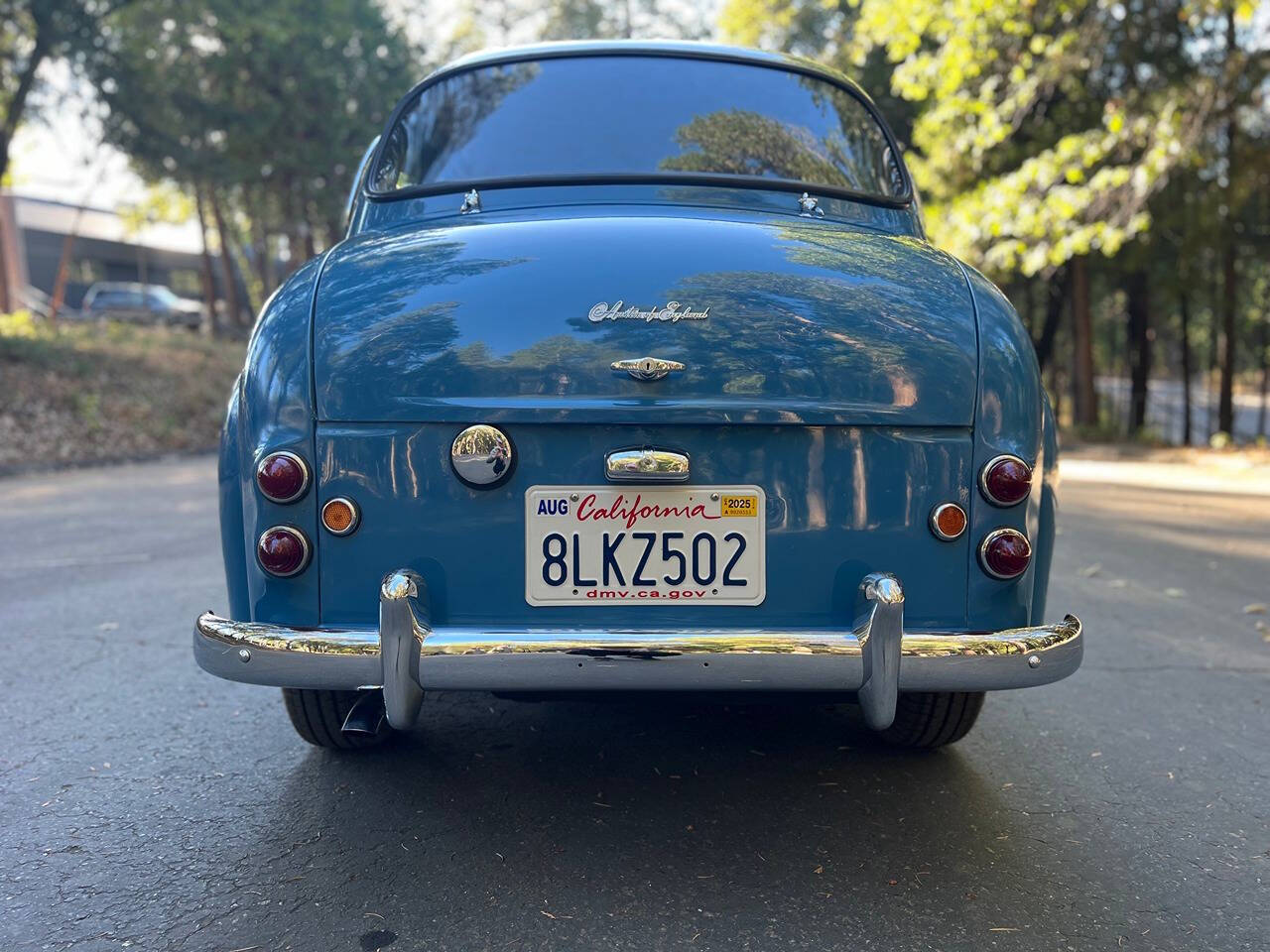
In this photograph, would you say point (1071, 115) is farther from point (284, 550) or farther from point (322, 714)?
point (284, 550)

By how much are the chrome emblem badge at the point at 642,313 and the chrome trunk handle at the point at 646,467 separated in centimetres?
31

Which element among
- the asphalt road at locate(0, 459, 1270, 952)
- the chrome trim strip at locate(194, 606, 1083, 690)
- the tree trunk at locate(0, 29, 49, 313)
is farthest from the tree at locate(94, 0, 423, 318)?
the chrome trim strip at locate(194, 606, 1083, 690)

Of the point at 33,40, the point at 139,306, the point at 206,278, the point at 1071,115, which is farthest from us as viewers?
the point at 139,306

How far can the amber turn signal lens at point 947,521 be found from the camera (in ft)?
7.84

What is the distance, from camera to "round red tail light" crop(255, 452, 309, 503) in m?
2.34

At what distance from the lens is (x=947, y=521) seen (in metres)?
2.39

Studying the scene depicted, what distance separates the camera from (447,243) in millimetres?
2615

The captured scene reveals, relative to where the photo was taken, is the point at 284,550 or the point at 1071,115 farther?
the point at 1071,115

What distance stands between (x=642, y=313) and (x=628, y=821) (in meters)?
1.30

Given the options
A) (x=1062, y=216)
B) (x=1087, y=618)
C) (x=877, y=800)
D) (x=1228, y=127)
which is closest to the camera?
(x=877, y=800)

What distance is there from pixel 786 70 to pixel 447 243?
159 centimetres

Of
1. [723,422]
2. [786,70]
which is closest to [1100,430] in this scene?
[786,70]

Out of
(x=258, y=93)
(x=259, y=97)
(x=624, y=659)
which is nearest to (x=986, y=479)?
(x=624, y=659)

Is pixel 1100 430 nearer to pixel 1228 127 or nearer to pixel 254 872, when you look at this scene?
pixel 1228 127
